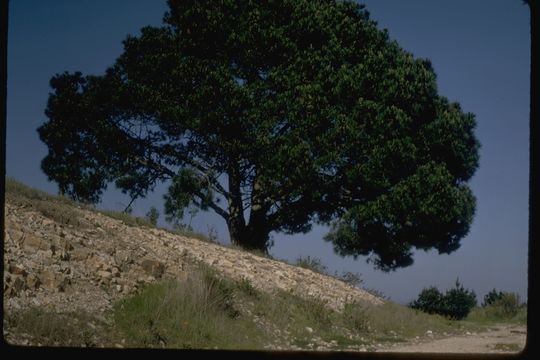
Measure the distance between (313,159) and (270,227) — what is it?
12.4ft

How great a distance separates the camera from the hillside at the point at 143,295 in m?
5.58

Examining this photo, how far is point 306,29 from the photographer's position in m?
14.7

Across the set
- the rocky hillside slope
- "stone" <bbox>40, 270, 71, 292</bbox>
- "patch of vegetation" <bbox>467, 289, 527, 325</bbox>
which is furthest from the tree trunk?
"stone" <bbox>40, 270, 71, 292</bbox>

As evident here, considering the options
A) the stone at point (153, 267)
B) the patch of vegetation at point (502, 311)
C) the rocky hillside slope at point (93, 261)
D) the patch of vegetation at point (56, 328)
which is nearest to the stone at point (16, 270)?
the rocky hillside slope at point (93, 261)

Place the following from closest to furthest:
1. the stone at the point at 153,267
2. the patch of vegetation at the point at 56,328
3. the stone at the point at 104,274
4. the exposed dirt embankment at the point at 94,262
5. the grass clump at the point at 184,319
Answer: the patch of vegetation at the point at 56,328 < the grass clump at the point at 184,319 < the exposed dirt embankment at the point at 94,262 < the stone at the point at 104,274 < the stone at the point at 153,267

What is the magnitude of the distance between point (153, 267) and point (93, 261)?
99 cm

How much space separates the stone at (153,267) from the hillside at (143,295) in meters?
0.02

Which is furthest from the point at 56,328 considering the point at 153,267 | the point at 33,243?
the point at 153,267

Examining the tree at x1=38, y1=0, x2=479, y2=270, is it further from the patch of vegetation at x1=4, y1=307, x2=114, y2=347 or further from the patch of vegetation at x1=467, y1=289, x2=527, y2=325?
the patch of vegetation at x1=4, y1=307, x2=114, y2=347

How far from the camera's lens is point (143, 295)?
6754mm

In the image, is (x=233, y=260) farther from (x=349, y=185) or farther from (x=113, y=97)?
(x=113, y=97)

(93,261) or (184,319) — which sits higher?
(93,261)

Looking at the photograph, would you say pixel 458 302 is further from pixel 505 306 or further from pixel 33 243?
pixel 33 243

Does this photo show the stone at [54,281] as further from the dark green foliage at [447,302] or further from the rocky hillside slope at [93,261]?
the dark green foliage at [447,302]
